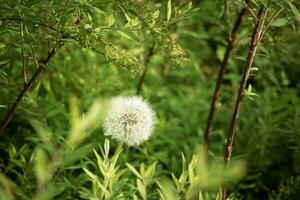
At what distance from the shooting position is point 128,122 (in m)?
1.85

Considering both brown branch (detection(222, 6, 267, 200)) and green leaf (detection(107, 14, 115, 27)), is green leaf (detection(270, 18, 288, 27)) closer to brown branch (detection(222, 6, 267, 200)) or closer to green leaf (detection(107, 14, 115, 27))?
brown branch (detection(222, 6, 267, 200))

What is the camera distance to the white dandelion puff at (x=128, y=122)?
1812 millimetres

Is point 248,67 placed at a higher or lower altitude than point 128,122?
higher

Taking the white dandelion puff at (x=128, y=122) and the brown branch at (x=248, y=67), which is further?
the white dandelion puff at (x=128, y=122)

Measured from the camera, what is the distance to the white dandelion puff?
181 cm

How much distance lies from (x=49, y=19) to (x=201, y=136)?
1.52 meters

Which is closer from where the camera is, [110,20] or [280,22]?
[110,20]

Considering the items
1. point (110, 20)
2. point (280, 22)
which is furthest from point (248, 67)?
point (110, 20)

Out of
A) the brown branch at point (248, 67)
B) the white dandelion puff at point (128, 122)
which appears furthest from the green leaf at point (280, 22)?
the white dandelion puff at point (128, 122)

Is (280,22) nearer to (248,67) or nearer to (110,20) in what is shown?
(248,67)

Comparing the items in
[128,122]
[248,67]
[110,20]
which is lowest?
[128,122]

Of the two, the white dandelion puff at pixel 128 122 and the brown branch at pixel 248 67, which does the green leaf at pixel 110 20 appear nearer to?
the white dandelion puff at pixel 128 122

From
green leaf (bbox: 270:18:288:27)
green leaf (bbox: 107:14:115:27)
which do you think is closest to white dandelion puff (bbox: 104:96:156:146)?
green leaf (bbox: 107:14:115:27)

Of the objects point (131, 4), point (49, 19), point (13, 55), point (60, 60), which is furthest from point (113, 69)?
point (49, 19)
